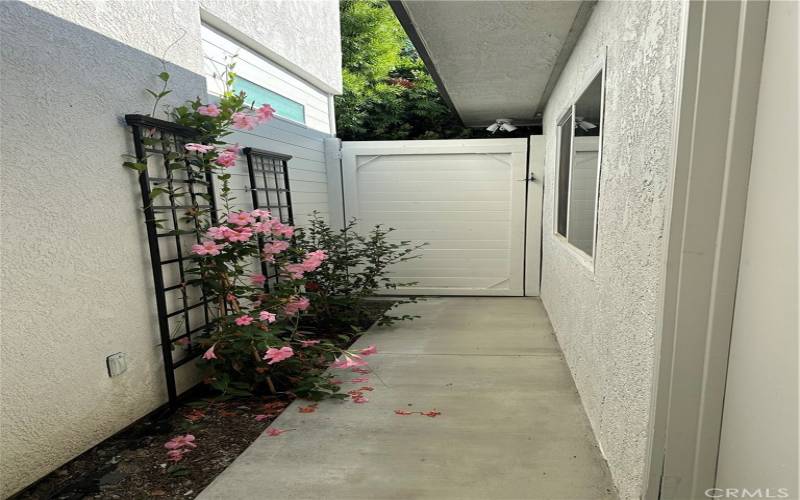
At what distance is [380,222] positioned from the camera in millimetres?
5387

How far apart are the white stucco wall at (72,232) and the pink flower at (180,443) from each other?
37 cm

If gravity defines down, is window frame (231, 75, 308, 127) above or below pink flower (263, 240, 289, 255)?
above

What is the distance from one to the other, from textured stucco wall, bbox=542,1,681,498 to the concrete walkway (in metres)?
0.20

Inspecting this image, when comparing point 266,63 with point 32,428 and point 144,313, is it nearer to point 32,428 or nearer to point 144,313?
point 144,313

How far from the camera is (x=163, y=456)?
78.9 inches

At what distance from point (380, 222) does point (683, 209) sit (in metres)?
4.42

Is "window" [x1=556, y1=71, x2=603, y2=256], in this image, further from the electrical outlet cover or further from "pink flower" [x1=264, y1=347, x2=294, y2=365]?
the electrical outlet cover

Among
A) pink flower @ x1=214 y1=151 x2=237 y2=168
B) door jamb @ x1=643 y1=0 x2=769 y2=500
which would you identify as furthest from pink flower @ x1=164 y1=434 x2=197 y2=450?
door jamb @ x1=643 y1=0 x2=769 y2=500

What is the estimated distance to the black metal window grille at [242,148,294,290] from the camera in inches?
135

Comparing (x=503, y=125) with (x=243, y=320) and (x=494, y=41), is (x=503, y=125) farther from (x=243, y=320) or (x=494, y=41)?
(x=243, y=320)

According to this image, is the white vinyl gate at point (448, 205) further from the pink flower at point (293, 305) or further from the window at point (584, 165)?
the pink flower at point (293, 305)

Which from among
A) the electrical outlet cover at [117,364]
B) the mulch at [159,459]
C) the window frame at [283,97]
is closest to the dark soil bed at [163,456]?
the mulch at [159,459]

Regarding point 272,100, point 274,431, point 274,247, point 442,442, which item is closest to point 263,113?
point 274,247

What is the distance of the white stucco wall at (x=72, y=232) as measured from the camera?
1.69 m
